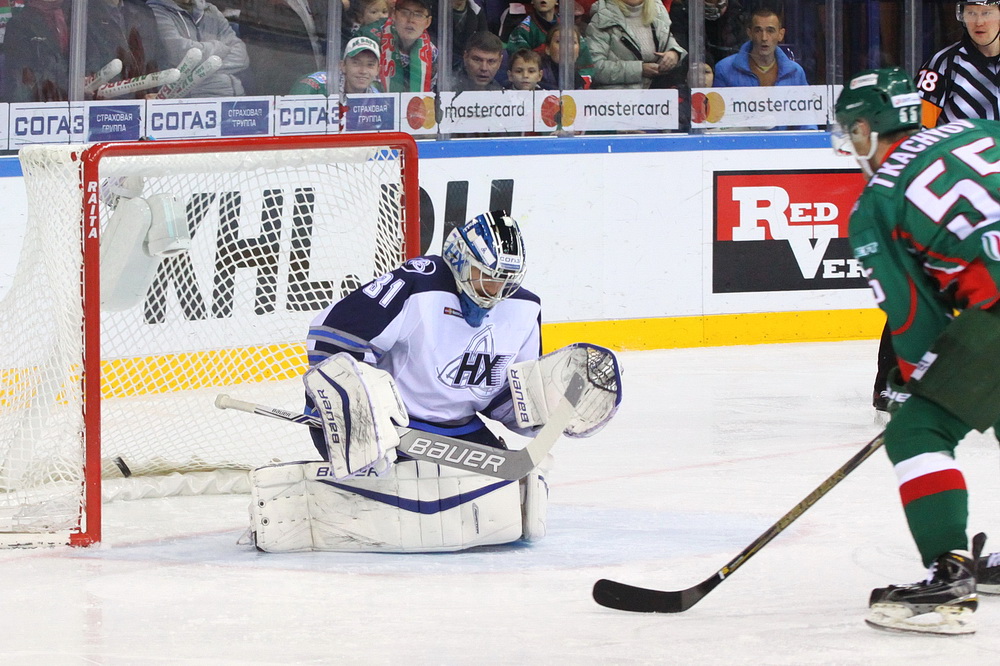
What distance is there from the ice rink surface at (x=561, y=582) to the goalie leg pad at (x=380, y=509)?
42 mm

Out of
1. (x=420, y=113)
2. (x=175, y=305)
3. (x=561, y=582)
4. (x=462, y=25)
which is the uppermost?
(x=462, y=25)

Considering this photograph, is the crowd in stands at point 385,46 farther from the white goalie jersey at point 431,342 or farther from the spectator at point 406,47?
the white goalie jersey at point 431,342

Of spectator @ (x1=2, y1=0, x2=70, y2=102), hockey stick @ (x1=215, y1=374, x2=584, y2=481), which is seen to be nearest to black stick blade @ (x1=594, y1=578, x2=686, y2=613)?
hockey stick @ (x1=215, y1=374, x2=584, y2=481)

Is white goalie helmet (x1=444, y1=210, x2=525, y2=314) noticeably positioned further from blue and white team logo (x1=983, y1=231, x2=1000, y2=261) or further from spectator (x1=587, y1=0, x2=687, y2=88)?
spectator (x1=587, y1=0, x2=687, y2=88)

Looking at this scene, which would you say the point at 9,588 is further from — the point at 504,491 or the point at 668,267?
the point at 668,267

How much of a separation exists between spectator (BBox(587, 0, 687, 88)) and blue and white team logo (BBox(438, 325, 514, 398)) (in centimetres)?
335

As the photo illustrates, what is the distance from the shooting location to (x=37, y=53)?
520 cm

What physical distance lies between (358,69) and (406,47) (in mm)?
248

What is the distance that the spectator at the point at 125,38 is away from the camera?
17.6 ft

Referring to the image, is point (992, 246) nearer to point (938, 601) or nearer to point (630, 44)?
point (938, 601)

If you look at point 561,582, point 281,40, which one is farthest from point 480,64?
point 561,582

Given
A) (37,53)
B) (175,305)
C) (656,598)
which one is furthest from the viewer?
(37,53)

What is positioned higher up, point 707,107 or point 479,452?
point 707,107

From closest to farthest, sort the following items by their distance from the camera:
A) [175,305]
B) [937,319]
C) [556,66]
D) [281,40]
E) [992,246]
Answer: [992,246] < [937,319] < [175,305] < [281,40] < [556,66]
